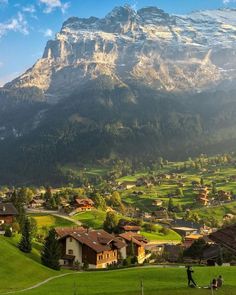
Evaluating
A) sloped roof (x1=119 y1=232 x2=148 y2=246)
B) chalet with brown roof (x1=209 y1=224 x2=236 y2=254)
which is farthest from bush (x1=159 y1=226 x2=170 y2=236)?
chalet with brown roof (x1=209 y1=224 x2=236 y2=254)

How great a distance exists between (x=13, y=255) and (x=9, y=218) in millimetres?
50814

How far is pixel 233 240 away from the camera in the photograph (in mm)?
87500

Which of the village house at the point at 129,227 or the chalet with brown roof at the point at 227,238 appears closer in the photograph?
the chalet with brown roof at the point at 227,238

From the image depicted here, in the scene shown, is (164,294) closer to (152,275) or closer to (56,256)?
(152,275)

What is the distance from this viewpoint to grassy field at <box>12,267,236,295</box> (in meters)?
47.9

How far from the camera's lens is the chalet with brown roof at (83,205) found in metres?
184

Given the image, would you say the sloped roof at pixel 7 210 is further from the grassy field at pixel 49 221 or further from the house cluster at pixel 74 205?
the house cluster at pixel 74 205

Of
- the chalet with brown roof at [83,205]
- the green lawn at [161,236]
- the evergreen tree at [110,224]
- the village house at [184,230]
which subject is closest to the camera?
the evergreen tree at [110,224]

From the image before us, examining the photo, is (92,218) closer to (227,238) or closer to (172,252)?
(172,252)

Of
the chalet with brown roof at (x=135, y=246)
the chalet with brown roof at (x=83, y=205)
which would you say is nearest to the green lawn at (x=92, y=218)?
the chalet with brown roof at (x=83, y=205)

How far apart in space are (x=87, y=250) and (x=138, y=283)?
43954 millimetres

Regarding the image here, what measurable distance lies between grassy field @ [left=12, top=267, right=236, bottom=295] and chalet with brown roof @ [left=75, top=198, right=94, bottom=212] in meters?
114

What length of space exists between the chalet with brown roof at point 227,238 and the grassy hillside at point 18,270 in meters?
30.3

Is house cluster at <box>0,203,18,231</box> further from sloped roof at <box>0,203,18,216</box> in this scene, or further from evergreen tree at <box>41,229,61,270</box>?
evergreen tree at <box>41,229,61,270</box>
